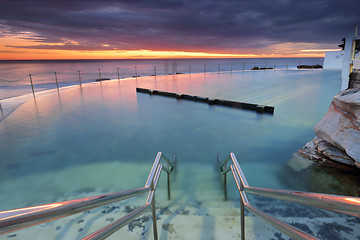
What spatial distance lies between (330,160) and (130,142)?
11.1ft

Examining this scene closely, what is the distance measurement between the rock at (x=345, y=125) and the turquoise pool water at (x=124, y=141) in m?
0.68

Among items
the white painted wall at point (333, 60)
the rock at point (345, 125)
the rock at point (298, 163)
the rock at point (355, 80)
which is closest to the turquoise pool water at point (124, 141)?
the rock at point (298, 163)

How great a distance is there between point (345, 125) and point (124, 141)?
144 inches

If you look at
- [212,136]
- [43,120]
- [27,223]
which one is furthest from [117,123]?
[27,223]

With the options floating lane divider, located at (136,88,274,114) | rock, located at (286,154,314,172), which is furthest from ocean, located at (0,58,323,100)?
rock, located at (286,154,314,172)

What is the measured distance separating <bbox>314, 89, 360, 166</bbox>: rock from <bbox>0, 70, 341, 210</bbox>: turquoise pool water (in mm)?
678

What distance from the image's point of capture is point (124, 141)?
4.24m

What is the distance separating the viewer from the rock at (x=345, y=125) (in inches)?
111

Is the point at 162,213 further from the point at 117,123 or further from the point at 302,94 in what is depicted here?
the point at 302,94

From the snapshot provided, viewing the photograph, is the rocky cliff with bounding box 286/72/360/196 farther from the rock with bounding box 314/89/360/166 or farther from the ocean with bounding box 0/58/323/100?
the ocean with bounding box 0/58/323/100

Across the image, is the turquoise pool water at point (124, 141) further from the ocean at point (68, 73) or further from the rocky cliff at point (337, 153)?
the ocean at point (68, 73)

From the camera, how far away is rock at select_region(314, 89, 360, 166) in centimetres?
283

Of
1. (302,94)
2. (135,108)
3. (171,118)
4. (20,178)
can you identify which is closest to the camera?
(20,178)

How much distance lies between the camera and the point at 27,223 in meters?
0.58
